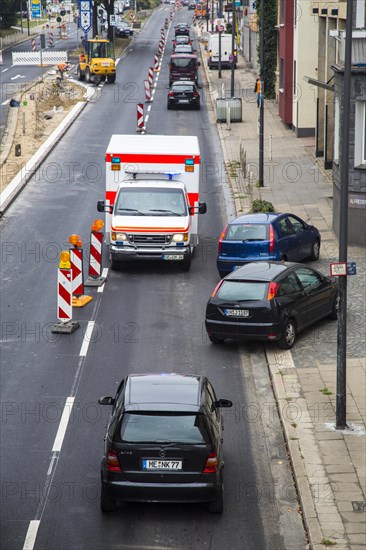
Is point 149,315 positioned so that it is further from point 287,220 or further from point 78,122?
point 78,122

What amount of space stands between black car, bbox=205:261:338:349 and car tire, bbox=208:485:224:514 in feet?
22.5

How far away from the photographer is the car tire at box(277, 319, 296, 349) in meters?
20.6

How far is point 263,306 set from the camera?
66.8ft

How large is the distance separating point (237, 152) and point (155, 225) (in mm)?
18381

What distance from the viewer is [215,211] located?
3378 cm

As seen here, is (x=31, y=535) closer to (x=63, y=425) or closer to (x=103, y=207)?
(x=63, y=425)

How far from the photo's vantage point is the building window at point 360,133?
27.9 m

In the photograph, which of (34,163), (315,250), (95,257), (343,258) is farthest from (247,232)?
(34,163)

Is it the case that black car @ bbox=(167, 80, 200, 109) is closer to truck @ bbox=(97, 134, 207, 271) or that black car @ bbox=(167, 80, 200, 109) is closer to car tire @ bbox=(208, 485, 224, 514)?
truck @ bbox=(97, 134, 207, 271)

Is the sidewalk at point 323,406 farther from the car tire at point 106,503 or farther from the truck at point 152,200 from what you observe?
the truck at point 152,200

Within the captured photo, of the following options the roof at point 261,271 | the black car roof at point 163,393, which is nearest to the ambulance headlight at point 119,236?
the roof at point 261,271

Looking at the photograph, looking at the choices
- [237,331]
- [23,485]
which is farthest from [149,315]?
[23,485]

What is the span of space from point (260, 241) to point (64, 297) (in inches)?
217

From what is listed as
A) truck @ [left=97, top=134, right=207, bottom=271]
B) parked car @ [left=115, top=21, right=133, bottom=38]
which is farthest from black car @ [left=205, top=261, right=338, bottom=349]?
parked car @ [left=115, top=21, right=133, bottom=38]
